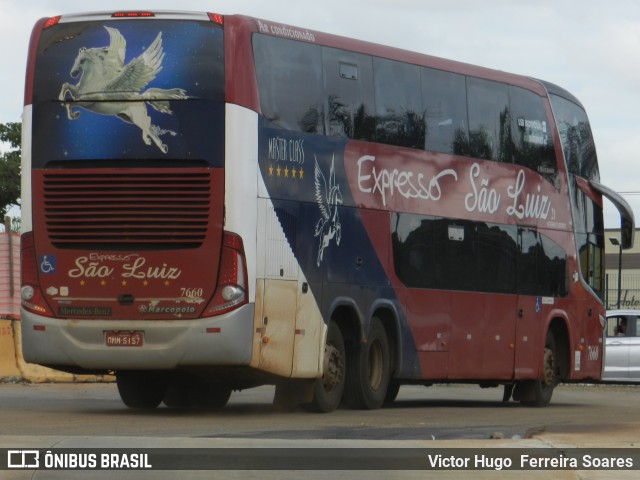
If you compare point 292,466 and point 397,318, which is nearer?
point 292,466

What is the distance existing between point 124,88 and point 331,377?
4219 millimetres

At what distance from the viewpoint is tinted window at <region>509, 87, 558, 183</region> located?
22703 mm

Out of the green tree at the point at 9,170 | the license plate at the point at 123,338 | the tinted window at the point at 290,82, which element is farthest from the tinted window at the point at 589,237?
the green tree at the point at 9,170

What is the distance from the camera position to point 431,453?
11500 millimetres

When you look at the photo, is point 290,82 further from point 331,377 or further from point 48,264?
point 331,377

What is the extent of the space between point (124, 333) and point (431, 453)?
5.86 metres

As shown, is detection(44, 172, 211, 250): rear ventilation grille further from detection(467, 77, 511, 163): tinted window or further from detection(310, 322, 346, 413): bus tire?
detection(467, 77, 511, 163): tinted window

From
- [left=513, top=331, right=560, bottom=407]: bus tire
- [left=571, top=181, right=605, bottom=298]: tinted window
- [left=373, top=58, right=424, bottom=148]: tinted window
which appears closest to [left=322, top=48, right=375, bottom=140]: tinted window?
[left=373, top=58, right=424, bottom=148]: tinted window

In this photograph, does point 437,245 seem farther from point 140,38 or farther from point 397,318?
point 140,38

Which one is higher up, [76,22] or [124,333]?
[76,22]

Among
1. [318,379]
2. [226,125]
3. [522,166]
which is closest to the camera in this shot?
[226,125]

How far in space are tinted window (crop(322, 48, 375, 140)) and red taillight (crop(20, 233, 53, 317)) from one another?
3631 mm

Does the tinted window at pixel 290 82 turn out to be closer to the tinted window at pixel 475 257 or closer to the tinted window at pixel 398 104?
the tinted window at pixel 398 104

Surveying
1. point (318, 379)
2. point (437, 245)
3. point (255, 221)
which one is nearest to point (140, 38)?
point (255, 221)
